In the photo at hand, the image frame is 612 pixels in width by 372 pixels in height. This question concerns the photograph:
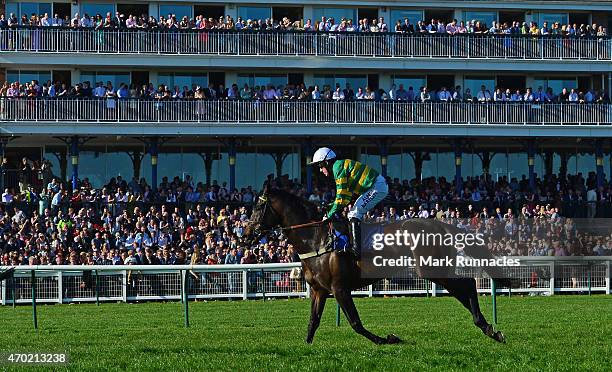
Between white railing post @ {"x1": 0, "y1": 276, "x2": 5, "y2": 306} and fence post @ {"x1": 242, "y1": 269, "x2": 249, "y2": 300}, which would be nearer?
white railing post @ {"x1": 0, "y1": 276, "x2": 5, "y2": 306}

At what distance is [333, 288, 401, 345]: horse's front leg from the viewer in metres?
13.5

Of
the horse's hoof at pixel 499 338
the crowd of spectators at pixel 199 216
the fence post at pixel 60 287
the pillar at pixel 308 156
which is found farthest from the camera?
the pillar at pixel 308 156

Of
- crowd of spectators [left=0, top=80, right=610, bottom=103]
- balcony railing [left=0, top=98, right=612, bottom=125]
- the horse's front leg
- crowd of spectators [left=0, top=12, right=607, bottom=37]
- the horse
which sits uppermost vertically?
crowd of spectators [left=0, top=12, right=607, bottom=37]

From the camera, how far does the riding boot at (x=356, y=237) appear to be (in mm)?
14180

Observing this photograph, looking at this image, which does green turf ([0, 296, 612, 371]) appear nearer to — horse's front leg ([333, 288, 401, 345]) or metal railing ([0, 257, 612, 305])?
horse's front leg ([333, 288, 401, 345])

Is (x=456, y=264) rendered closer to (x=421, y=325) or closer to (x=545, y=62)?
(x=421, y=325)

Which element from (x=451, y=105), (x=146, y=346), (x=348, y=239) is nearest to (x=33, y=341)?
(x=146, y=346)

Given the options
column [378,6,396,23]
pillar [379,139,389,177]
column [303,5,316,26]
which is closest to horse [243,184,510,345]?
pillar [379,139,389,177]

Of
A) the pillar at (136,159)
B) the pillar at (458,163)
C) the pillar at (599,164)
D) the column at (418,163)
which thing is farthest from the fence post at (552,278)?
the pillar at (136,159)

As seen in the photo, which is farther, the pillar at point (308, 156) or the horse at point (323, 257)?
the pillar at point (308, 156)

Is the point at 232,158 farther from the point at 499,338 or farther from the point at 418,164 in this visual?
the point at 499,338

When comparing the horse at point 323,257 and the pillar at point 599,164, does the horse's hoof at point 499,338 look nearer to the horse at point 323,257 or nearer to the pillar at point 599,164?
the horse at point 323,257

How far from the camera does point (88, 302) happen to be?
26938 millimetres

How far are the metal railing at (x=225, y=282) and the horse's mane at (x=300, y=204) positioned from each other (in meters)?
11.7
